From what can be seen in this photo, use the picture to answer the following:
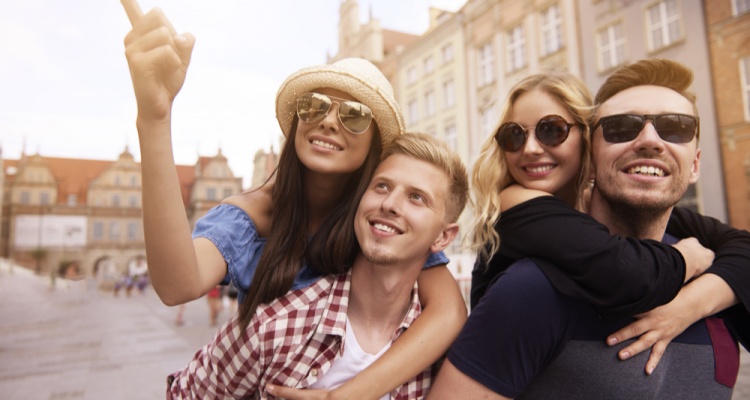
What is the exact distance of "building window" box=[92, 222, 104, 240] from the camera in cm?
5272

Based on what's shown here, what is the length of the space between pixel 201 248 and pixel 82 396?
5.18m

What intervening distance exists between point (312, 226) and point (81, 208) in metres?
61.0


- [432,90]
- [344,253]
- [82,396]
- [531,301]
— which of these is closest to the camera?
[531,301]

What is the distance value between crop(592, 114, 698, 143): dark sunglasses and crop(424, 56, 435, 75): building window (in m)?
Result: 23.8

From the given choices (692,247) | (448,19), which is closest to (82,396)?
(692,247)

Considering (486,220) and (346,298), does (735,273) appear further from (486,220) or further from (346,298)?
(346,298)

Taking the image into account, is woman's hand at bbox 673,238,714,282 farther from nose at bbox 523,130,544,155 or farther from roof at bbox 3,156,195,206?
roof at bbox 3,156,195,206

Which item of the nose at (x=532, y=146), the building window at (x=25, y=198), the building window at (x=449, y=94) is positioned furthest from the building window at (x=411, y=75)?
the building window at (x=25, y=198)

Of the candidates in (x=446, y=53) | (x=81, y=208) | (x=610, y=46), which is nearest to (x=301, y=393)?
(x=610, y=46)

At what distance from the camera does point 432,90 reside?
975 inches

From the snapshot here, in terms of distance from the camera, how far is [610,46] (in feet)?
47.9

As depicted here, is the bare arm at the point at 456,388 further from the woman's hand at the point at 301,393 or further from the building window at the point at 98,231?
the building window at the point at 98,231

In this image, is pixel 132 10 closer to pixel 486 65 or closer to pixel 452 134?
pixel 486 65

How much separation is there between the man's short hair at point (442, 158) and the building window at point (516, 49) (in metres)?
17.6
